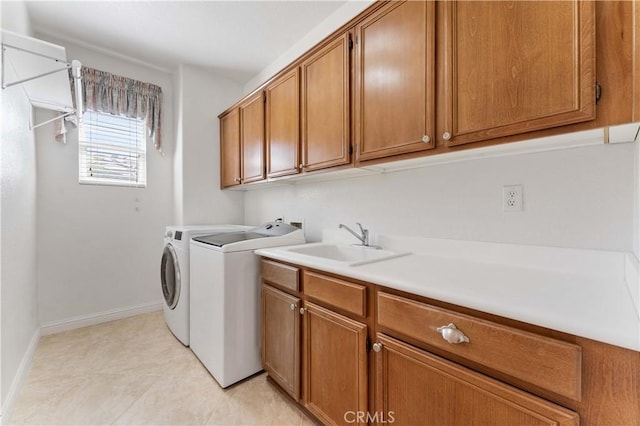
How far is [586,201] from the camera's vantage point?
1040 mm

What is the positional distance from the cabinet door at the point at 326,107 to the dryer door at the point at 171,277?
1.46 m

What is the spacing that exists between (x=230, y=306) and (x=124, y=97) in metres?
2.51

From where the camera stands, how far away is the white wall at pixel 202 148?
2859mm

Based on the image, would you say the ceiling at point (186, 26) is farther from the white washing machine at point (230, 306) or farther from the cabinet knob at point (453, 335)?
the cabinet knob at point (453, 335)

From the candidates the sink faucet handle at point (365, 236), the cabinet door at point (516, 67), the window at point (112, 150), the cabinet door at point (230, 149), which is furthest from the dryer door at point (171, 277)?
the cabinet door at point (516, 67)

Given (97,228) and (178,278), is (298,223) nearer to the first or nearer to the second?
(178,278)

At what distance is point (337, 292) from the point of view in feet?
4.06

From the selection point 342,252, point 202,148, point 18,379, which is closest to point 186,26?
point 202,148

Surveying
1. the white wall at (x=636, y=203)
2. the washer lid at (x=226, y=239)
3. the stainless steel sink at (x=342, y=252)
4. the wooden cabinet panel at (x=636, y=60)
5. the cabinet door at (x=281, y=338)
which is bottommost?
the cabinet door at (x=281, y=338)

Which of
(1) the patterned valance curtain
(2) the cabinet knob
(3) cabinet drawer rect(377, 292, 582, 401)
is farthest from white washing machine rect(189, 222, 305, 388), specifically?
(1) the patterned valance curtain


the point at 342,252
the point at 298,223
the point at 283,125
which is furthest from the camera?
the point at 298,223

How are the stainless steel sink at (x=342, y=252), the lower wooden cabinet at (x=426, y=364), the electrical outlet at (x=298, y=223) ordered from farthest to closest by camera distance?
the electrical outlet at (x=298, y=223) < the stainless steel sink at (x=342, y=252) < the lower wooden cabinet at (x=426, y=364)

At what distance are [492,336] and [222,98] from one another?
329 cm

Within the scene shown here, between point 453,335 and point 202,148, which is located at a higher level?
point 202,148
